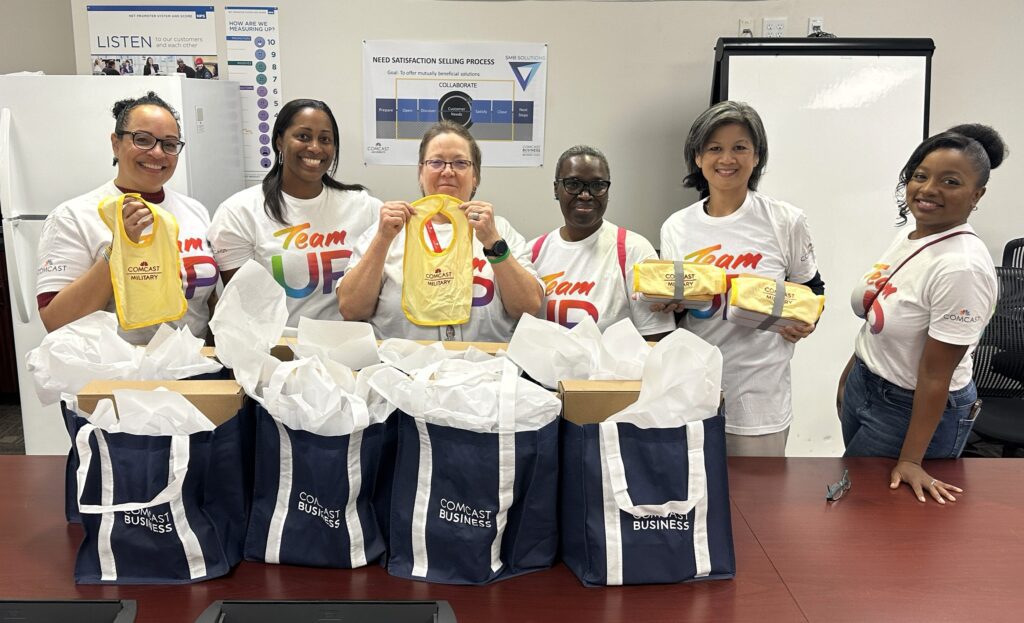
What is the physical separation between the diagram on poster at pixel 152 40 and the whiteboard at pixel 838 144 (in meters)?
→ 2.50

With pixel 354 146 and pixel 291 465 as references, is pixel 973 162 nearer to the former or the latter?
pixel 291 465

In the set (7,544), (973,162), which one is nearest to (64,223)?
(7,544)

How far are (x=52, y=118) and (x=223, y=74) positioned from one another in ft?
2.77

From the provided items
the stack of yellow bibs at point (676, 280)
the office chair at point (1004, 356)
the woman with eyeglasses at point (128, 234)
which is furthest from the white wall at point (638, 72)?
the stack of yellow bibs at point (676, 280)

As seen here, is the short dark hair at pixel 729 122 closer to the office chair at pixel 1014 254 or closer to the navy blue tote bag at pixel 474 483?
the navy blue tote bag at pixel 474 483

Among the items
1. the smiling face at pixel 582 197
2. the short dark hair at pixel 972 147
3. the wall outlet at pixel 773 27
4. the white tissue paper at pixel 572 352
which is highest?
the wall outlet at pixel 773 27

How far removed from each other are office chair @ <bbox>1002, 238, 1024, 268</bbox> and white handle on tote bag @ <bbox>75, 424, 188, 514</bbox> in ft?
12.2

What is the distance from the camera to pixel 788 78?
131 inches

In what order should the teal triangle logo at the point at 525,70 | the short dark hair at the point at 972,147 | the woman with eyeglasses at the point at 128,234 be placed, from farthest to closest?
the teal triangle logo at the point at 525,70
the woman with eyeglasses at the point at 128,234
the short dark hair at the point at 972,147

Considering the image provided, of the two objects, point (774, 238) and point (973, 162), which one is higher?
point (973, 162)

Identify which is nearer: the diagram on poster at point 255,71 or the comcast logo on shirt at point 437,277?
the comcast logo on shirt at point 437,277

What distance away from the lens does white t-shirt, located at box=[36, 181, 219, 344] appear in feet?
6.56

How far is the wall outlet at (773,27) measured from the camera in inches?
138

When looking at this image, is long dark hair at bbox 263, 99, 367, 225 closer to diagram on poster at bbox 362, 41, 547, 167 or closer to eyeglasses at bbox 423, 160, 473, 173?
eyeglasses at bbox 423, 160, 473, 173
